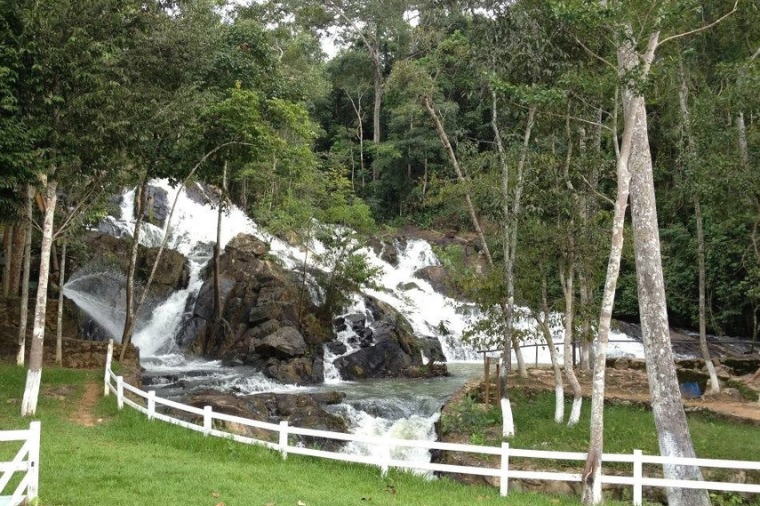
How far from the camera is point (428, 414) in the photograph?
18828mm

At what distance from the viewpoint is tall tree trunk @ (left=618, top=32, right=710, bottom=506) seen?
35.9 ft

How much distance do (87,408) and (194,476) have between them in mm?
7428

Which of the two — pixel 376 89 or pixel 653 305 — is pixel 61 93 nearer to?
pixel 653 305

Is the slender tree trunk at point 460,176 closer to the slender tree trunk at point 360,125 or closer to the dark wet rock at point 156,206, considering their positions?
the dark wet rock at point 156,206

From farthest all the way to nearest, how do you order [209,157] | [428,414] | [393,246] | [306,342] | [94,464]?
[393,246], [306,342], [209,157], [428,414], [94,464]

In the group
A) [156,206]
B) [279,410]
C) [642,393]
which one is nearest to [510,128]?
[642,393]

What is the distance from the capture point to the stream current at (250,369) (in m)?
19.0

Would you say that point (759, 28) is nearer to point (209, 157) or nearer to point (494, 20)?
point (494, 20)

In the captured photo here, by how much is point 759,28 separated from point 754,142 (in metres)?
3.02

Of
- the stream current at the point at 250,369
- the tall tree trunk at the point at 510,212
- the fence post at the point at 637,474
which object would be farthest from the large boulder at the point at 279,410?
the fence post at the point at 637,474

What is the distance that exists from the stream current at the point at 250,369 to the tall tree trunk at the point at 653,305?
6304 millimetres

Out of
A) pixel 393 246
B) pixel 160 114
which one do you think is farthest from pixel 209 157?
pixel 393 246

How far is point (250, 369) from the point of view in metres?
23.8

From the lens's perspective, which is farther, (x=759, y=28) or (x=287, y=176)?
(x=287, y=176)
